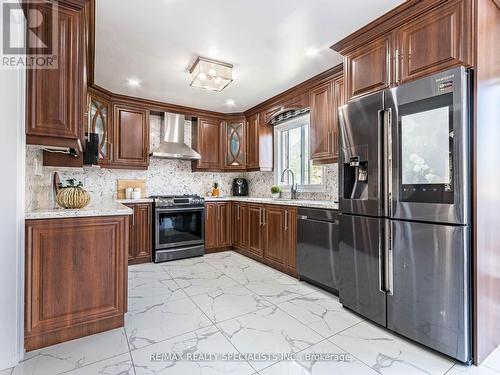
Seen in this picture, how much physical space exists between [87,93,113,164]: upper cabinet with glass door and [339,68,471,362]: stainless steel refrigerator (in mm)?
3209

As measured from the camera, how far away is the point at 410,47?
6.37ft

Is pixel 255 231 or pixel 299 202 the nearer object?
pixel 299 202

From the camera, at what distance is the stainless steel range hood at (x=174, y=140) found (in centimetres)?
411

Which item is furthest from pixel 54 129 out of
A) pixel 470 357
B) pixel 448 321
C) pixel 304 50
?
pixel 470 357

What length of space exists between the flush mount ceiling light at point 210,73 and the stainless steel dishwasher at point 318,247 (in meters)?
1.75

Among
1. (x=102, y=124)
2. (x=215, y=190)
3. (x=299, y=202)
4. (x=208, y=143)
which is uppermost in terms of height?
(x=102, y=124)

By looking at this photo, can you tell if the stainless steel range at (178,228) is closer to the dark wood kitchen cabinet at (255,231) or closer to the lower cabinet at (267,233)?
the lower cabinet at (267,233)

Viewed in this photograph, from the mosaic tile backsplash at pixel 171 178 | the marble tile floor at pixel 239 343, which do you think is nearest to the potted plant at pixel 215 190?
the mosaic tile backsplash at pixel 171 178

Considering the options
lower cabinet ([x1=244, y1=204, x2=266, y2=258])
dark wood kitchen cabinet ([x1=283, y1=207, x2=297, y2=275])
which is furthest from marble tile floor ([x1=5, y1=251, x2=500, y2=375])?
lower cabinet ([x1=244, y1=204, x2=266, y2=258])

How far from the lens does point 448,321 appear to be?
1.66 meters

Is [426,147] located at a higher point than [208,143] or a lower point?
lower

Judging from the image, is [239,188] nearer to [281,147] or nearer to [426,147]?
[281,147]

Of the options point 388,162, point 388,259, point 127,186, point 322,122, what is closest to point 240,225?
point 127,186
